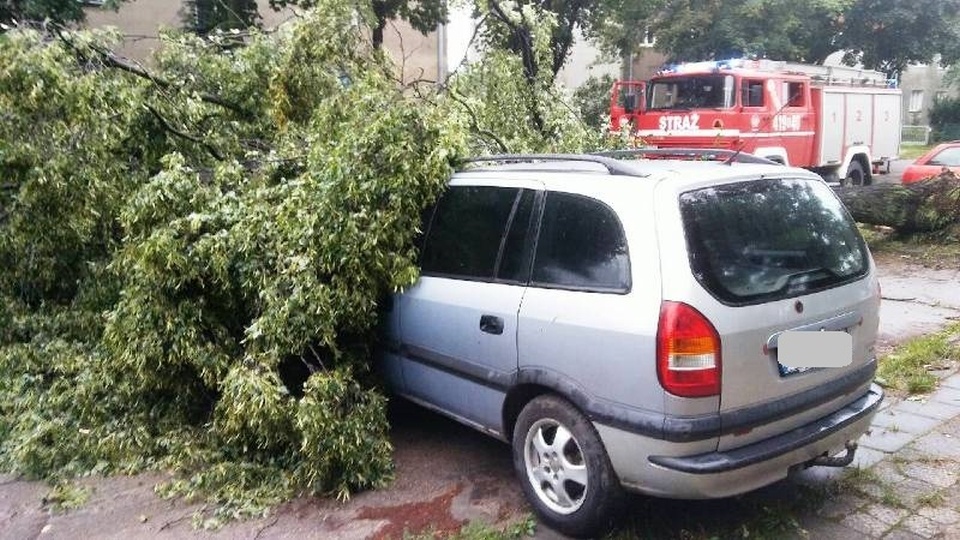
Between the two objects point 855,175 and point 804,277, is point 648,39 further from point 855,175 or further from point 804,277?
point 804,277

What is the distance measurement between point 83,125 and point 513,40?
3.79 meters

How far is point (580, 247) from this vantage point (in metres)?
3.61

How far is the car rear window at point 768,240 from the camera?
130 inches

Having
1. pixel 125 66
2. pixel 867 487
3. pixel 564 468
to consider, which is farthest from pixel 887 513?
pixel 125 66

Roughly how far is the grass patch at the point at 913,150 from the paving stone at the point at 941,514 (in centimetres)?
2828

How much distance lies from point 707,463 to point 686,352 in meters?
0.45

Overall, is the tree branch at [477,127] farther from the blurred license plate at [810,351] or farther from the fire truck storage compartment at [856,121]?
the fire truck storage compartment at [856,121]

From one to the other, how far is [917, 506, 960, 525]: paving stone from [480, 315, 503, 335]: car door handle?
2.11m

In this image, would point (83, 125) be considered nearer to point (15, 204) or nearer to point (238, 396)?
point (15, 204)

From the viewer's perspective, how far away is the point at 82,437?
15.5ft

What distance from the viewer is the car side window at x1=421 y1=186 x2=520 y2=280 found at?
4.07m

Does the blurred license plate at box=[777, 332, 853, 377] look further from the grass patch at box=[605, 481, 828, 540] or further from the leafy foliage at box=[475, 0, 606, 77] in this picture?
the leafy foliage at box=[475, 0, 606, 77]

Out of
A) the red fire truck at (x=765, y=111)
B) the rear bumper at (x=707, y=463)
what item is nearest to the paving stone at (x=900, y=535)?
the rear bumper at (x=707, y=463)

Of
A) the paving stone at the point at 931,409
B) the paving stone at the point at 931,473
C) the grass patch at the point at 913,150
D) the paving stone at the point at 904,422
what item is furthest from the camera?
the grass patch at the point at 913,150
